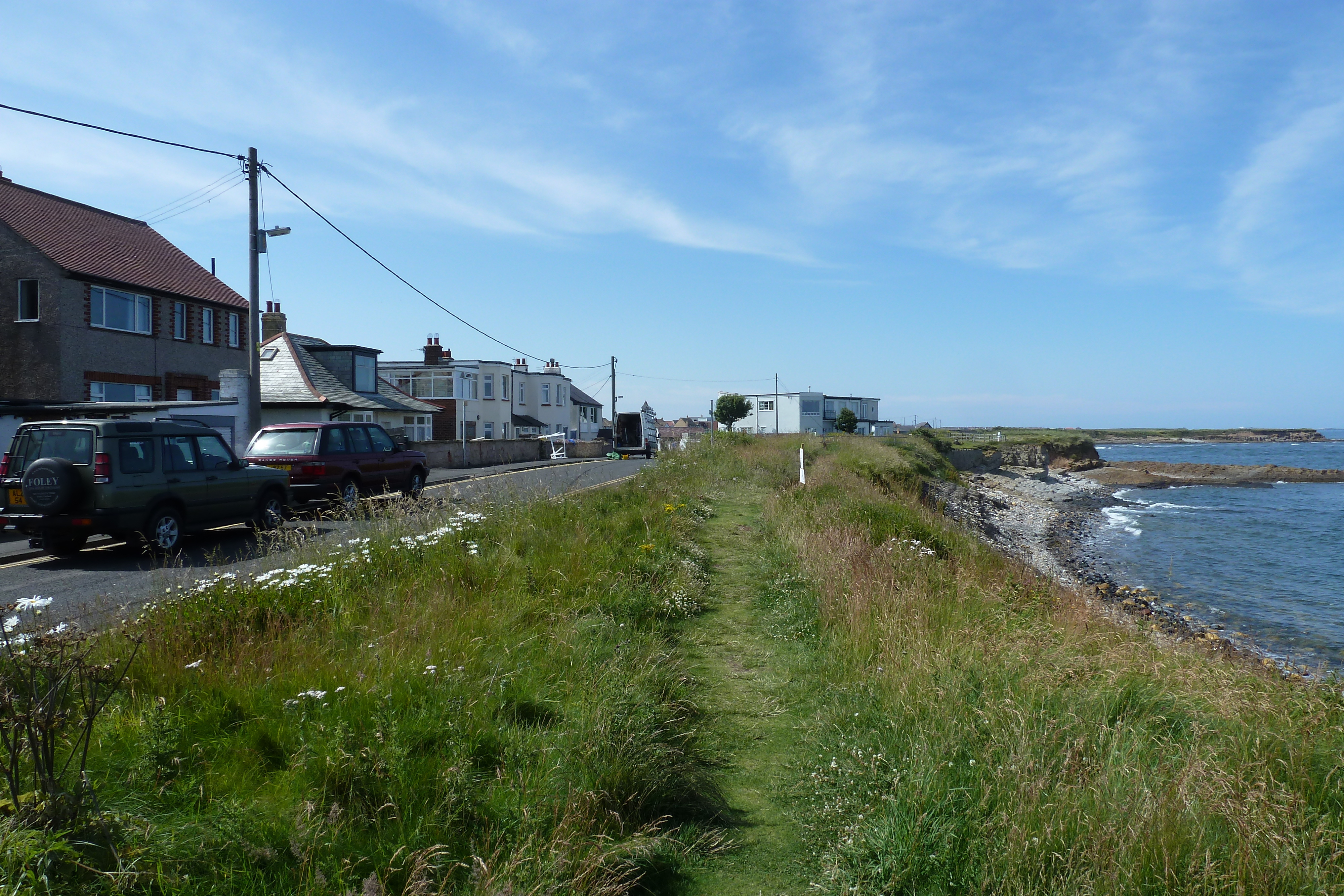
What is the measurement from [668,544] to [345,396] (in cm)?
3106

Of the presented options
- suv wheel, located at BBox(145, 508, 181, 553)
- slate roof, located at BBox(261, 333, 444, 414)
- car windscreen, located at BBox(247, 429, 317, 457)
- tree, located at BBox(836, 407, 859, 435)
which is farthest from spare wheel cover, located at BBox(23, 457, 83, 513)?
tree, located at BBox(836, 407, 859, 435)

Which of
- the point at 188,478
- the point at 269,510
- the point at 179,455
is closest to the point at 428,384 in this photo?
the point at 269,510

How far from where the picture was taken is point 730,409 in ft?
323

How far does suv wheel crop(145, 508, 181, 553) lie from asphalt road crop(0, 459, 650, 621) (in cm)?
21

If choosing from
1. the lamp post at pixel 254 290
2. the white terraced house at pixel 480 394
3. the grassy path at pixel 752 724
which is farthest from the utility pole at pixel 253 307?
the white terraced house at pixel 480 394

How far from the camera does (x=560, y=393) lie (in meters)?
74.9

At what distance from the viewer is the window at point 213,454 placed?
39.9 feet

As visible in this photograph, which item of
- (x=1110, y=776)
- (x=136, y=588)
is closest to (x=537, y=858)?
(x=1110, y=776)

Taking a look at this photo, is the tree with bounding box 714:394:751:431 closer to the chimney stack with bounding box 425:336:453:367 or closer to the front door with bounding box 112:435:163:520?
the chimney stack with bounding box 425:336:453:367

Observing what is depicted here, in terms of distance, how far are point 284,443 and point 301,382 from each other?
2276 cm

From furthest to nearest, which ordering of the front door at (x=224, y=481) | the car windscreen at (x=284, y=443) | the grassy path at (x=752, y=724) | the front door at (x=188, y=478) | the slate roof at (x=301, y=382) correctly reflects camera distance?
the slate roof at (x=301, y=382) → the car windscreen at (x=284, y=443) → the front door at (x=224, y=481) → the front door at (x=188, y=478) → the grassy path at (x=752, y=724)

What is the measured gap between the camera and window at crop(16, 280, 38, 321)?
26422 millimetres

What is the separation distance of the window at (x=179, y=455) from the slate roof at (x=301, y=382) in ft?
77.7

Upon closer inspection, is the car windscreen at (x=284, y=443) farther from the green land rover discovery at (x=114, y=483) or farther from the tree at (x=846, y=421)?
the tree at (x=846, y=421)
